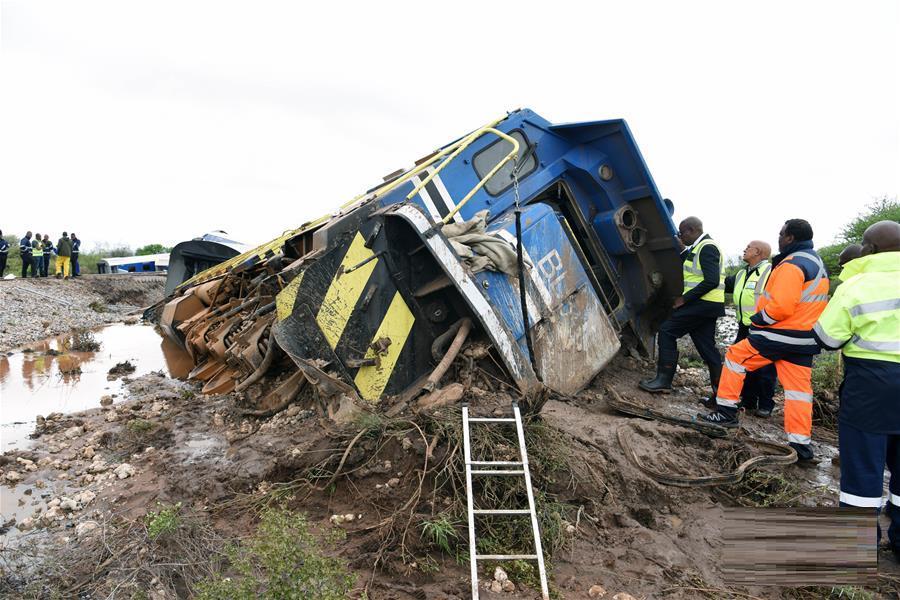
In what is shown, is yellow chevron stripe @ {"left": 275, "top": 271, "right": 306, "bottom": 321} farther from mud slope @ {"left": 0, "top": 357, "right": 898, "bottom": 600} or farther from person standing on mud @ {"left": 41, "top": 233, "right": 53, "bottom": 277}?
person standing on mud @ {"left": 41, "top": 233, "right": 53, "bottom": 277}

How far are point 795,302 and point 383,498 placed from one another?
2.97 metres

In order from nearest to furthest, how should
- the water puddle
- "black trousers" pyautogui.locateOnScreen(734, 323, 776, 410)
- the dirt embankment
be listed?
"black trousers" pyautogui.locateOnScreen(734, 323, 776, 410) < the water puddle < the dirt embankment

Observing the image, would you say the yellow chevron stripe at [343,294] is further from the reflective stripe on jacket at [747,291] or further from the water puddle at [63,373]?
the reflective stripe on jacket at [747,291]

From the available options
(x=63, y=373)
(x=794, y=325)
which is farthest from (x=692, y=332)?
(x=63, y=373)

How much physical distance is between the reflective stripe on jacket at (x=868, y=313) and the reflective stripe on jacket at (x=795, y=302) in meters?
0.84

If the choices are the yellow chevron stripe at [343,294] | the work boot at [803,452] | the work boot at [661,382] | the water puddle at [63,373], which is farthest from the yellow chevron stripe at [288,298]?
the work boot at [803,452]

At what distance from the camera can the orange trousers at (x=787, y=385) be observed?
3709 millimetres

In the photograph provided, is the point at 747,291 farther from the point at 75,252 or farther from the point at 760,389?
the point at 75,252

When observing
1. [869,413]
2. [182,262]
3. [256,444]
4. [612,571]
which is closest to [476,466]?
[612,571]

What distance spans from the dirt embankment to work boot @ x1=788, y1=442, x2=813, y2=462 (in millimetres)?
10279

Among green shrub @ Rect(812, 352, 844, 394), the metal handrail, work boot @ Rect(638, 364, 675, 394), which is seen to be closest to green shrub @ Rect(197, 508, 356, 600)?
the metal handrail

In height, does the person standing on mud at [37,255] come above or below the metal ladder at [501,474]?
above

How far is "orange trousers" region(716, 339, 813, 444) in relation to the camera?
12.2 ft

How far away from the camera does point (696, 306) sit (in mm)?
4891
